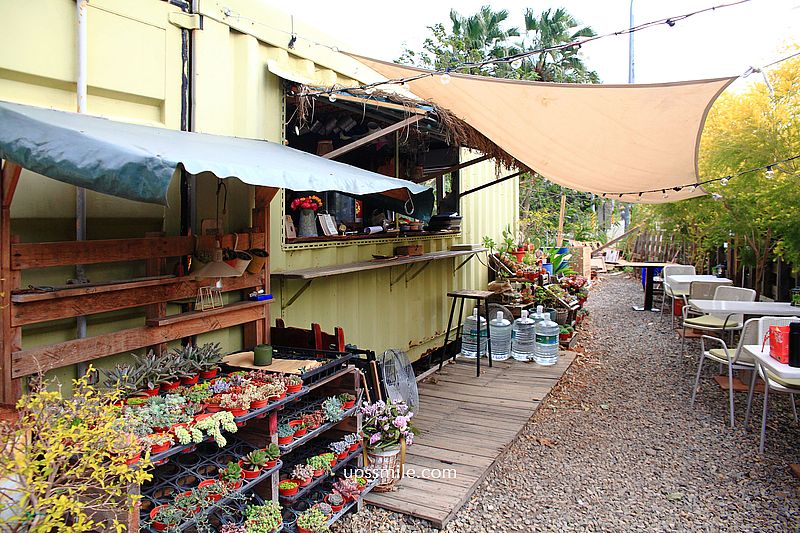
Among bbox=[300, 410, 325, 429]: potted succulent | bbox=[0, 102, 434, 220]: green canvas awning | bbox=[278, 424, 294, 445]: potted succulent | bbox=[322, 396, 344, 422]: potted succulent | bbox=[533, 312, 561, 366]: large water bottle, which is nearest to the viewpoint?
bbox=[0, 102, 434, 220]: green canvas awning

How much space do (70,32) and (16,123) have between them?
0.88 metres

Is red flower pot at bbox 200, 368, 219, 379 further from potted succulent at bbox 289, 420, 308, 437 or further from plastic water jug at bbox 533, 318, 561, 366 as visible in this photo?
plastic water jug at bbox 533, 318, 561, 366

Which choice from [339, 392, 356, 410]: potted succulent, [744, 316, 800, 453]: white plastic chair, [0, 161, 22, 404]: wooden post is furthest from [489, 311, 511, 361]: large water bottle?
Answer: [0, 161, 22, 404]: wooden post

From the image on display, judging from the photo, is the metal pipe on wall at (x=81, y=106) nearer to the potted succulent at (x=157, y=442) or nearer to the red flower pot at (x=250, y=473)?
the potted succulent at (x=157, y=442)

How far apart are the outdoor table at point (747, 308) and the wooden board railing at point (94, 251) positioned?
4818 millimetres

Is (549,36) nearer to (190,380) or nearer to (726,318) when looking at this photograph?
(726,318)

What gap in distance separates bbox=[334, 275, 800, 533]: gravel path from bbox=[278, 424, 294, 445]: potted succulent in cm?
63

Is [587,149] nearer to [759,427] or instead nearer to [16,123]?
[759,427]

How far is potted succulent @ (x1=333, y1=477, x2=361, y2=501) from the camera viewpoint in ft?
9.78

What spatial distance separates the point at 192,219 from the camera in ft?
10.4

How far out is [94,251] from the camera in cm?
247

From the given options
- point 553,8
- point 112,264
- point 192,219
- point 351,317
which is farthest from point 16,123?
point 553,8

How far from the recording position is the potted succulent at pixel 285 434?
264 cm

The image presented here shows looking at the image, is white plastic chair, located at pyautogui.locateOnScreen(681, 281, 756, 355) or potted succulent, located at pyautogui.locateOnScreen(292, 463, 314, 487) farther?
white plastic chair, located at pyautogui.locateOnScreen(681, 281, 756, 355)
